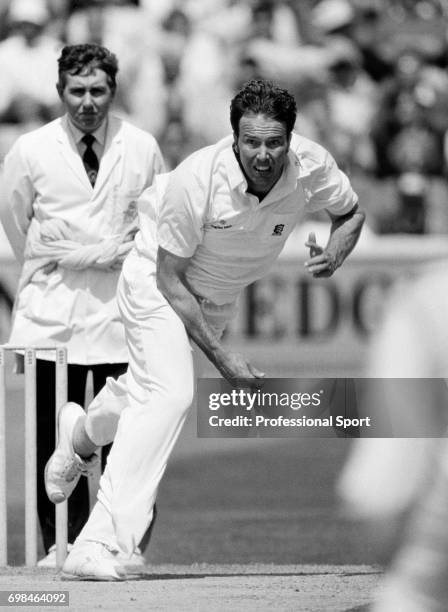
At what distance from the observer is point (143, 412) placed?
17.8ft

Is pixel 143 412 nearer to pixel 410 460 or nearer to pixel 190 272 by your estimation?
pixel 190 272

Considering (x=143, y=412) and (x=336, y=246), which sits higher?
(x=336, y=246)

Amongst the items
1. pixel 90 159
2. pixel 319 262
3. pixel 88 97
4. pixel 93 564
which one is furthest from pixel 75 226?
pixel 93 564

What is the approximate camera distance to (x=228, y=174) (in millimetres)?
5309

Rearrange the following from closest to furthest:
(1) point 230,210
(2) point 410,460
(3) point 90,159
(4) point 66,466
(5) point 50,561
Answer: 1. (2) point 410,460
2. (1) point 230,210
3. (4) point 66,466
4. (5) point 50,561
5. (3) point 90,159

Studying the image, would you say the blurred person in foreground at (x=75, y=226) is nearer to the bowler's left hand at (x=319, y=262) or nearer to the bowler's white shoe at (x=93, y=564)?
the bowler's white shoe at (x=93, y=564)

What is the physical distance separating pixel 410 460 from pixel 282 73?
1211 cm

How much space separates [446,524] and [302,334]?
9903 millimetres

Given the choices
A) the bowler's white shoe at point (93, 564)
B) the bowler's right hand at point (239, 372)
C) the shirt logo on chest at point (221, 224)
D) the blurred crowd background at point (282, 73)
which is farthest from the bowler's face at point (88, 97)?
the blurred crowd background at point (282, 73)

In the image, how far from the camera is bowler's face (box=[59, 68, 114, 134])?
6.45 metres

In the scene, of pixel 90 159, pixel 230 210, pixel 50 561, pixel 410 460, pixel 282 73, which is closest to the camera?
pixel 410 460

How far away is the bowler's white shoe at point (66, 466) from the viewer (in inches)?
233

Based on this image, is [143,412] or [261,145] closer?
[261,145]

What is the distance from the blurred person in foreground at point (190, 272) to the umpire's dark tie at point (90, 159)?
0.99m
